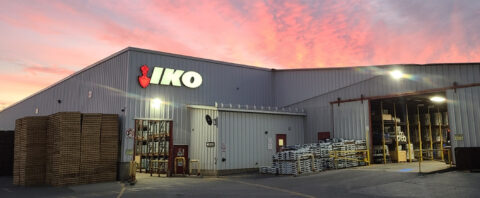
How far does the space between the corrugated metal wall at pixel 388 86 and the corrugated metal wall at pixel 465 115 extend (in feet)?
2.18

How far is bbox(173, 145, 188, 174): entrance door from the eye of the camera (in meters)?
22.9

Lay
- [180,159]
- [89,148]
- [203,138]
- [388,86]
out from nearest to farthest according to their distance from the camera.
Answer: [89,148] → [180,159] → [203,138] → [388,86]

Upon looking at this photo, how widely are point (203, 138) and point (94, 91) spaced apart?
983 centimetres

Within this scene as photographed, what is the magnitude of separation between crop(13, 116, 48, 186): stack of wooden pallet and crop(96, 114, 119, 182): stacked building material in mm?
3107

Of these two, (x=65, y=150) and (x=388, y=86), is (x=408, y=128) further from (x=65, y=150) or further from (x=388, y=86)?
(x=65, y=150)

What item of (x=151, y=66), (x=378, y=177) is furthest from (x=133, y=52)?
(x=378, y=177)

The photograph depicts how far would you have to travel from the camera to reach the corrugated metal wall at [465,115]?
19.6 metres

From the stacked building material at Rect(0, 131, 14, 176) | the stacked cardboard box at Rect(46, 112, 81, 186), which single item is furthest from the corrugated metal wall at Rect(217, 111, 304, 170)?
the stacked building material at Rect(0, 131, 14, 176)

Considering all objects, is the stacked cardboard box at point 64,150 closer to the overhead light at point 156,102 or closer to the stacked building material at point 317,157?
the overhead light at point 156,102

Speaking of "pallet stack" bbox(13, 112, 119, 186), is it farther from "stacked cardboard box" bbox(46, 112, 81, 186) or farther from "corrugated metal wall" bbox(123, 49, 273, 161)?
"corrugated metal wall" bbox(123, 49, 273, 161)

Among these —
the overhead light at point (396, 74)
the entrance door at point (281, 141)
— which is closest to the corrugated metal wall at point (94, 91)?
the entrance door at point (281, 141)

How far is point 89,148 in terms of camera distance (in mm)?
20469

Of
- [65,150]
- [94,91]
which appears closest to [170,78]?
[94,91]

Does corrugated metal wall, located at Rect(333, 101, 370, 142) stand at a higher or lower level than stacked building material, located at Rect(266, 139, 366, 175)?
higher
